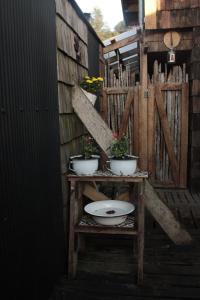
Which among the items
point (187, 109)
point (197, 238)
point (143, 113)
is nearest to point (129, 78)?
point (143, 113)

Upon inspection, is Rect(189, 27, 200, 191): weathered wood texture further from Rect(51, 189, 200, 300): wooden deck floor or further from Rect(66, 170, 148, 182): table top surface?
Rect(66, 170, 148, 182): table top surface

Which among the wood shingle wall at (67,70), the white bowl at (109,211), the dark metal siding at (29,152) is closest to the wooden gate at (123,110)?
the wood shingle wall at (67,70)

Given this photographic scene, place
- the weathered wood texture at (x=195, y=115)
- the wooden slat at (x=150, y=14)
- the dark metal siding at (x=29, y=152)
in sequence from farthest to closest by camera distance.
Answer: the wooden slat at (x=150, y=14), the weathered wood texture at (x=195, y=115), the dark metal siding at (x=29, y=152)

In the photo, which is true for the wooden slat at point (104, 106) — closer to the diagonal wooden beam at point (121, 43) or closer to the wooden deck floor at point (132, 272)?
the diagonal wooden beam at point (121, 43)

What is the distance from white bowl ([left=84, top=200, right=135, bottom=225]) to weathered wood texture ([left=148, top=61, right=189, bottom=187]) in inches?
105

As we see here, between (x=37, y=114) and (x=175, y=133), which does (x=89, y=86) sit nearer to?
(x=37, y=114)

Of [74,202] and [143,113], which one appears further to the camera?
[143,113]

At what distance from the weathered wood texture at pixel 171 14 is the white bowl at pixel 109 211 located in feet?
12.1

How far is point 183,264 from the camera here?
3305 millimetres

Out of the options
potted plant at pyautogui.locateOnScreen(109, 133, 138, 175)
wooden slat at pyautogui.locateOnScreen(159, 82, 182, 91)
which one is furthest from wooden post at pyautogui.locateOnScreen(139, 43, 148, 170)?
potted plant at pyautogui.locateOnScreen(109, 133, 138, 175)

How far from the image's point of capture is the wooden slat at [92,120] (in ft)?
11.3

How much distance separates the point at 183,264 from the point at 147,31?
4361mm

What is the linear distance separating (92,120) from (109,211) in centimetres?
105

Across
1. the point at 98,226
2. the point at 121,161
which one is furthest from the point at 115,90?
the point at 98,226
